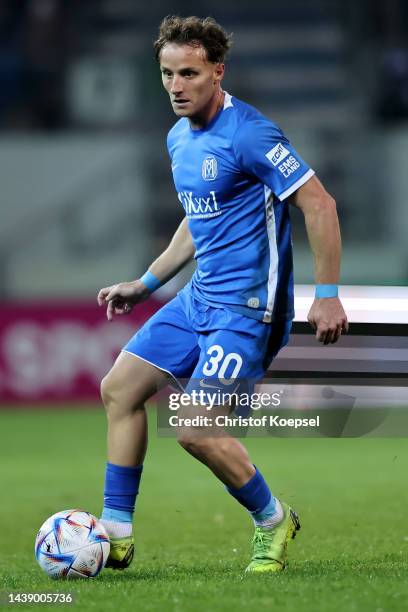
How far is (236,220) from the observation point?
15.6ft

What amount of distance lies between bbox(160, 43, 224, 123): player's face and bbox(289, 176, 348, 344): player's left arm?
52 cm

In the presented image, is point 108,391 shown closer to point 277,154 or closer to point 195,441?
point 195,441

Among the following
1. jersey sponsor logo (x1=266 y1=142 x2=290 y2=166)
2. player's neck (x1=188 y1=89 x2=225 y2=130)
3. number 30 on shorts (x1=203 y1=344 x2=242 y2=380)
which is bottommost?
number 30 on shorts (x1=203 y1=344 x2=242 y2=380)

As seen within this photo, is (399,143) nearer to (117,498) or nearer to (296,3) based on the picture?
(296,3)

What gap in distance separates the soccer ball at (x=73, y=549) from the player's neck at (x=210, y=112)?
4.99ft

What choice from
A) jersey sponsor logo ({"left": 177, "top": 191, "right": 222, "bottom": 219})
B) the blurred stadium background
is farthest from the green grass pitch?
the blurred stadium background

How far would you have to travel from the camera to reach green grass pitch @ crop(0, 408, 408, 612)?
13.7 ft

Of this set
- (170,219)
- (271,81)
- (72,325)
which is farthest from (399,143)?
(72,325)

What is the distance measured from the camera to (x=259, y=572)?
475 cm

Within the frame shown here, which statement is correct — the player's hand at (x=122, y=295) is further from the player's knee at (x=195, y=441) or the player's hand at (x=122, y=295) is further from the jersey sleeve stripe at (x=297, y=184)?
the jersey sleeve stripe at (x=297, y=184)

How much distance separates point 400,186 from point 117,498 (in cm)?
1284

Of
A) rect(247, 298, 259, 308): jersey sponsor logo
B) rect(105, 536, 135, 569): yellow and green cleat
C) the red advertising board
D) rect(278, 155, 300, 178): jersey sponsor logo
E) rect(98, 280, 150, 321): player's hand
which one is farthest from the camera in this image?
the red advertising board

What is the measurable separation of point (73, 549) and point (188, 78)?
5.70 ft

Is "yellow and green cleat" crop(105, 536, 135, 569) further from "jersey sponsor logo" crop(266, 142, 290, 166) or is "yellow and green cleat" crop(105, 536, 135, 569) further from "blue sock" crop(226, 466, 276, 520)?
"jersey sponsor logo" crop(266, 142, 290, 166)
